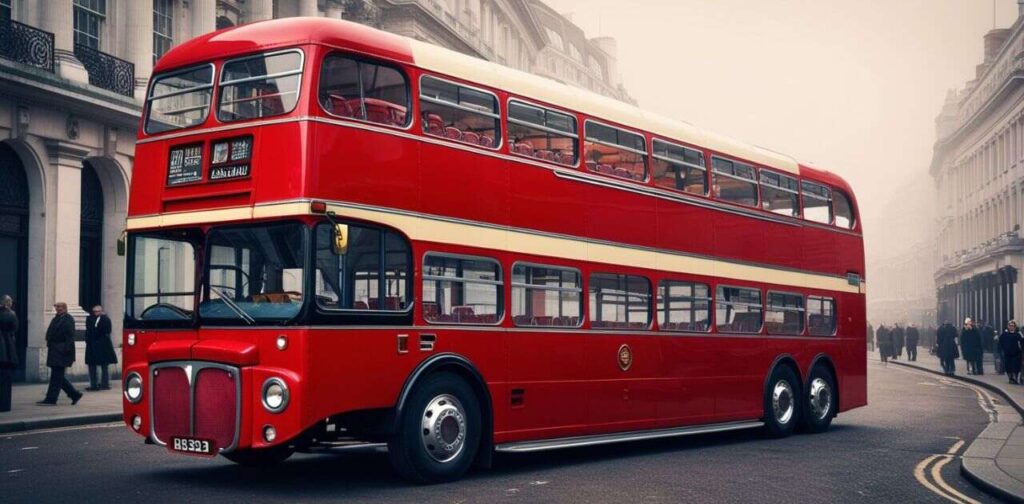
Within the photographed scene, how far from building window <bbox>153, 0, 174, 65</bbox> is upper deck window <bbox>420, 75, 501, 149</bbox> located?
18910 millimetres

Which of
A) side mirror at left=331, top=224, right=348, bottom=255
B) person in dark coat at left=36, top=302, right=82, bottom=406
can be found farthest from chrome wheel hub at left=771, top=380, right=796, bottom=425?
person in dark coat at left=36, top=302, right=82, bottom=406

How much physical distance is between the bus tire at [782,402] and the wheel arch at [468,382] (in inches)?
239

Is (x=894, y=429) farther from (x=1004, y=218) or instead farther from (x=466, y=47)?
(x=1004, y=218)

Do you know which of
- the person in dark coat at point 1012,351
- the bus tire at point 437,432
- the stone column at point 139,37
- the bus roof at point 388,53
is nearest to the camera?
the bus roof at point 388,53

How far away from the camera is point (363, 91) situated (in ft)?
34.5

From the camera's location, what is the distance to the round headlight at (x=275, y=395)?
971cm

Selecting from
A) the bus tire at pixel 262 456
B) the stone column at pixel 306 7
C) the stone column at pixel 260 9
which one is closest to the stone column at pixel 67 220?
the stone column at pixel 260 9

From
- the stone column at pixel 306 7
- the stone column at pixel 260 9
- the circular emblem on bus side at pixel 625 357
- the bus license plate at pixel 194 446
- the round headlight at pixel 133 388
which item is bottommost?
the bus license plate at pixel 194 446

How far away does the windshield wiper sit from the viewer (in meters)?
10.0

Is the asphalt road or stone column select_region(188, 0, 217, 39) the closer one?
the asphalt road

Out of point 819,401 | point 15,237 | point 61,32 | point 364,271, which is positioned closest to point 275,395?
point 364,271

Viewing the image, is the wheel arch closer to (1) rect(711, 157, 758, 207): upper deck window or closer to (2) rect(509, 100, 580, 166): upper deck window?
(2) rect(509, 100, 580, 166): upper deck window

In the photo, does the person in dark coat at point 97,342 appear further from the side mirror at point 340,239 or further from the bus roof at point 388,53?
the side mirror at point 340,239

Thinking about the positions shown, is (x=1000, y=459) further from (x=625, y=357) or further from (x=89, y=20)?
(x=89, y=20)
